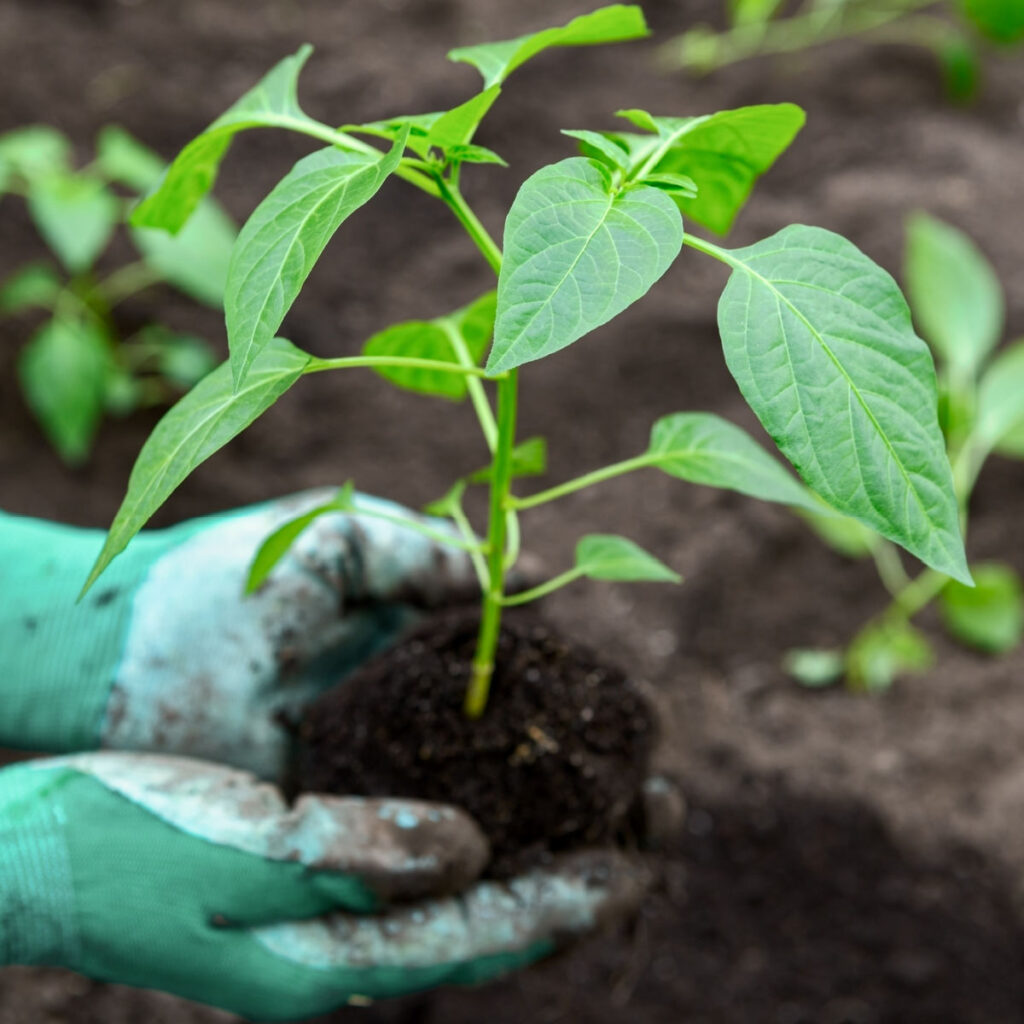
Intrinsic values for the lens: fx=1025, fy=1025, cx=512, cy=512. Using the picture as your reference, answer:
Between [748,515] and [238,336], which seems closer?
[238,336]

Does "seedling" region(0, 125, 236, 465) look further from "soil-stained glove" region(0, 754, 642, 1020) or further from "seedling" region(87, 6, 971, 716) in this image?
"seedling" region(87, 6, 971, 716)

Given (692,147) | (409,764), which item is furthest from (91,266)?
(692,147)

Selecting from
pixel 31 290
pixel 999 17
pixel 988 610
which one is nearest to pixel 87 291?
pixel 31 290

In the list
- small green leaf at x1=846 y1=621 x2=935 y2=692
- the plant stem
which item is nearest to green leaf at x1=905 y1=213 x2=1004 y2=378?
small green leaf at x1=846 y1=621 x2=935 y2=692

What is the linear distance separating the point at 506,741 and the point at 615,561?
279 mm

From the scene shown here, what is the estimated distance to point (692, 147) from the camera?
2.89 feet

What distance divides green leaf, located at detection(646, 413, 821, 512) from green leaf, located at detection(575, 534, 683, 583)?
0.09 metres

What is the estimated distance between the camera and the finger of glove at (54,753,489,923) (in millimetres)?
1062

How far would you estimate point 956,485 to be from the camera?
6.24ft

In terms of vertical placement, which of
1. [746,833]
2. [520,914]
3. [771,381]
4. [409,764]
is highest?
[771,381]

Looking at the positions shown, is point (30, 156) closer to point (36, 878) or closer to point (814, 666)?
point (36, 878)

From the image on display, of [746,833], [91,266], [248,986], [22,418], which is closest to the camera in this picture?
[248,986]

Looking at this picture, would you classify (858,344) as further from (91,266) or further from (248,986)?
(91,266)

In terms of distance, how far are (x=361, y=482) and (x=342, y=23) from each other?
188 centimetres
